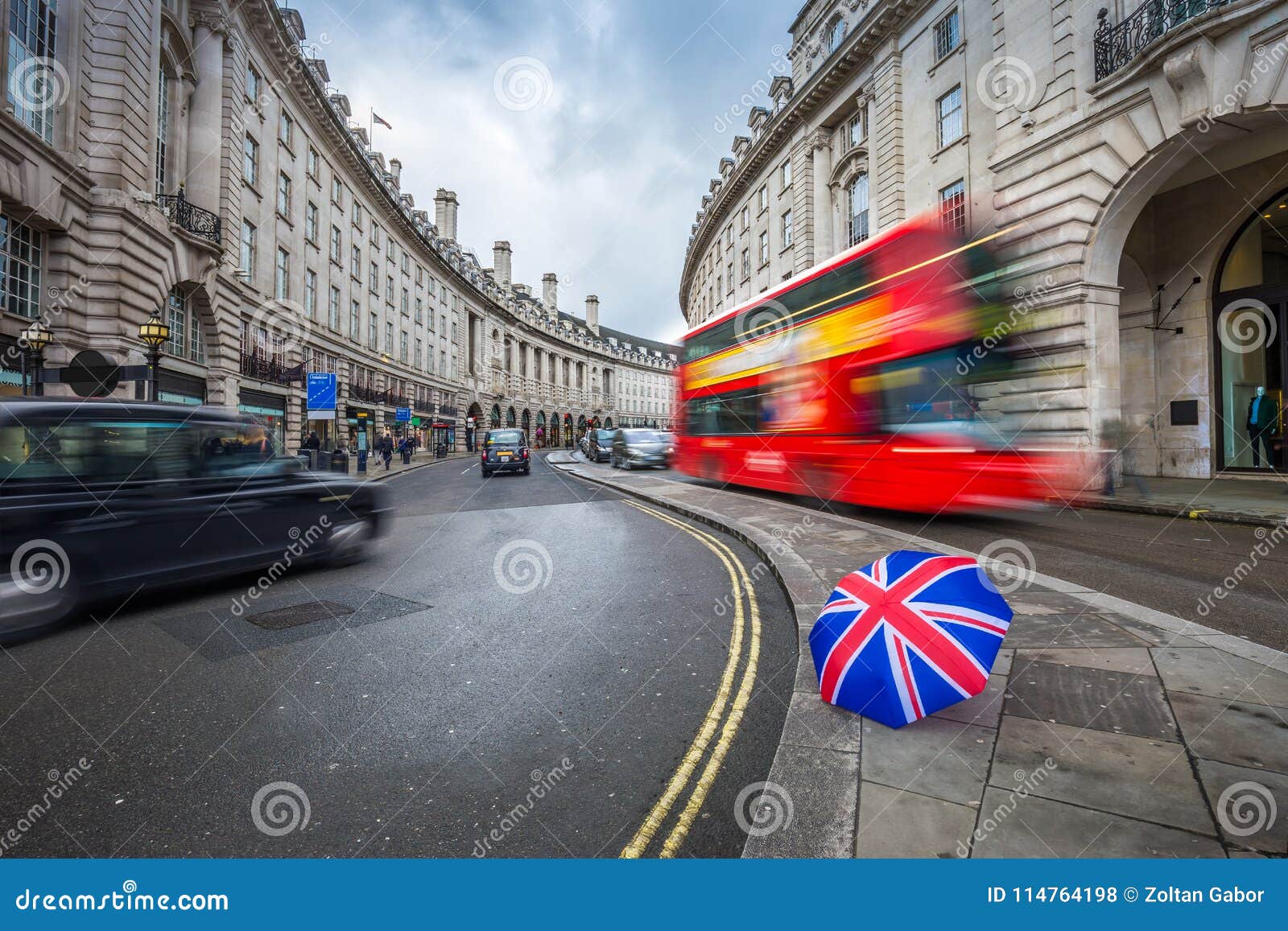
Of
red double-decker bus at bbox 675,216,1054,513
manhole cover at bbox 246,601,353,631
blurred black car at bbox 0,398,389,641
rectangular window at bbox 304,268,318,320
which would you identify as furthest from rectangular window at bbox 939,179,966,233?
rectangular window at bbox 304,268,318,320

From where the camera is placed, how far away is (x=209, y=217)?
68.4 feet

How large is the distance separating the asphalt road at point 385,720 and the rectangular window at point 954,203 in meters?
18.1

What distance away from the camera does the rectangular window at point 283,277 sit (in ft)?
90.3

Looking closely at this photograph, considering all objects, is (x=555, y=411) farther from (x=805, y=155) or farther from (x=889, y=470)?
(x=889, y=470)

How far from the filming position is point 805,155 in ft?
90.1

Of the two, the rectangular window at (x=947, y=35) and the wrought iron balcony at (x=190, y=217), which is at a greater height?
the rectangular window at (x=947, y=35)

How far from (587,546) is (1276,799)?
7.01 metres

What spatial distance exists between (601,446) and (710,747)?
3361 centimetres

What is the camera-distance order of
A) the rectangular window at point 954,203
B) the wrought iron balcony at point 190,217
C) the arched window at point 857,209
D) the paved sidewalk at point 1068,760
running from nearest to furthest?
1. the paved sidewalk at point 1068,760
2. the rectangular window at point 954,203
3. the wrought iron balcony at point 190,217
4. the arched window at point 857,209

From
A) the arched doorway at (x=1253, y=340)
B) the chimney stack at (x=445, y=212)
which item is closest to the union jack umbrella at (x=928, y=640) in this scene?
the arched doorway at (x=1253, y=340)

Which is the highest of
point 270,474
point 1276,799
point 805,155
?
point 805,155

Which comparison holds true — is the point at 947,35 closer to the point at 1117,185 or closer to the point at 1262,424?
the point at 1117,185

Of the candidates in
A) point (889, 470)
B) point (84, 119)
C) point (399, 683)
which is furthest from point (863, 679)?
point (84, 119)

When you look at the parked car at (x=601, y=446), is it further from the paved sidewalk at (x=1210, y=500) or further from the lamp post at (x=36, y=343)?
the paved sidewalk at (x=1210, y=500)
